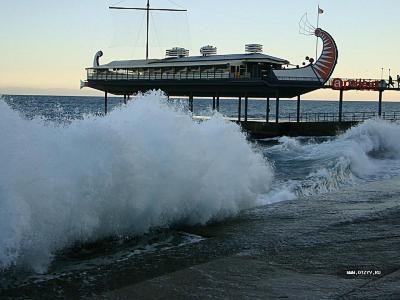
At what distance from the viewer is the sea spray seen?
8.02m

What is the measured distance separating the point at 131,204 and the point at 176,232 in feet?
3.19

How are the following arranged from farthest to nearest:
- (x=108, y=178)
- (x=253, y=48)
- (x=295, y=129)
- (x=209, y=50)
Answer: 1. (x=209, y=50)
2. (x=253, y=48)
3. (x=295, y=129)
4. (x=108, y=178)

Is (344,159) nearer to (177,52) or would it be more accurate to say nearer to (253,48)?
(253,48)

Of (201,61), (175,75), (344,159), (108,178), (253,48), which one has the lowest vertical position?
(344,159)

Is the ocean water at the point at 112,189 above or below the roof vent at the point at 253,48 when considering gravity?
below

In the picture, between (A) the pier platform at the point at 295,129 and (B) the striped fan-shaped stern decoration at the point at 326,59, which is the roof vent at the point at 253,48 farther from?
(A) the pier platform at the point at 295,129

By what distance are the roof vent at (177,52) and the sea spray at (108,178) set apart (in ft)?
127

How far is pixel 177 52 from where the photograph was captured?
2067 inches

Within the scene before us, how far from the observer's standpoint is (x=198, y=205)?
38.2ft

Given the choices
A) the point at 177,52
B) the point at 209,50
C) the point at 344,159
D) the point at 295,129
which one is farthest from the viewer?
the point at 177,52

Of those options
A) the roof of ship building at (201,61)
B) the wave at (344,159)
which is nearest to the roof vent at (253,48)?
the roof of ship building at (201,61)

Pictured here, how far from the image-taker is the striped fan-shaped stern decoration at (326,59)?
4425 cm

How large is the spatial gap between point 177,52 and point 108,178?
43769 millimetres

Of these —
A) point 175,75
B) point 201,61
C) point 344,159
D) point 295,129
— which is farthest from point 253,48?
point 344,159
